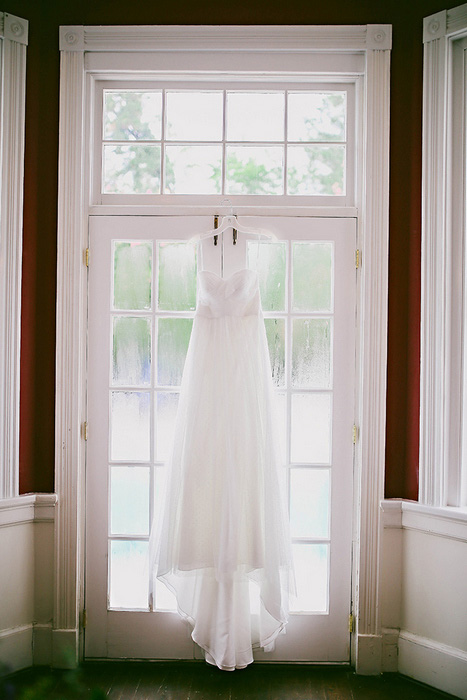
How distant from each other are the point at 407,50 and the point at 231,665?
267 centimetres

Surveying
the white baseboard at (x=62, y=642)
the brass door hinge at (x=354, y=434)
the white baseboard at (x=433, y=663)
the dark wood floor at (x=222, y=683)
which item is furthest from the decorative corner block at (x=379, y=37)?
the white baseboard at (x=62, y=642)

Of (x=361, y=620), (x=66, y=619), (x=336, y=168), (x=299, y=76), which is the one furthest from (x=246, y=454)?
(x=299, y=76)

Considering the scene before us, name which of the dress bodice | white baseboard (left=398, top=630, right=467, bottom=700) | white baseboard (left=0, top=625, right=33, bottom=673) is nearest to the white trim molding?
white baseboard (left=0, top=625, right=33, bottom=673)

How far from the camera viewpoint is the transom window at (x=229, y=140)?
2.47 meters

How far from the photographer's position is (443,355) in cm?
226

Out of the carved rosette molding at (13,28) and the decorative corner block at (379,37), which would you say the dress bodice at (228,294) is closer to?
the decorative corner block at (379,37)

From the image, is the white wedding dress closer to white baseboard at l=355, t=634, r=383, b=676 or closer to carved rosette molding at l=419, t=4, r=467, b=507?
white baseboard at l=355, t=634, r=383, b=676

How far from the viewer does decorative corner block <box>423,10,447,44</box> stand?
2257 mm

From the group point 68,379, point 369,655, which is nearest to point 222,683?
point 369,655

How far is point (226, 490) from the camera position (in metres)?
2.15

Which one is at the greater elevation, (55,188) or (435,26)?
(435,26)

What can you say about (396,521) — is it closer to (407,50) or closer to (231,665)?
(231,665)

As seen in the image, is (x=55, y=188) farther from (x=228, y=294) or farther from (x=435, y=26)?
(x=435, y=26)

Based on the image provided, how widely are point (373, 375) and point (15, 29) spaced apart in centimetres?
215
